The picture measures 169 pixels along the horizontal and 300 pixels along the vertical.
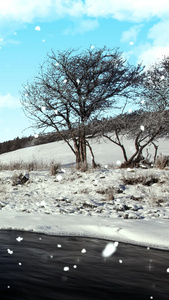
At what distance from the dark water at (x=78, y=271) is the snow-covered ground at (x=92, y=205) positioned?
2.18 feet

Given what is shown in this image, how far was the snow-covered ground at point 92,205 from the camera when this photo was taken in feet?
20.3

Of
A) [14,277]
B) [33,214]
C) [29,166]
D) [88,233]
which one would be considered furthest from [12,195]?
[14,277]

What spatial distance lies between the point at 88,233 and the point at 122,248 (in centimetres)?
106

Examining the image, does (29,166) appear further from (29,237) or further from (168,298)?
(168,298)

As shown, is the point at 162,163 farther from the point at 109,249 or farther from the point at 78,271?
the point at 78,271

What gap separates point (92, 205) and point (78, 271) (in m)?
5.41

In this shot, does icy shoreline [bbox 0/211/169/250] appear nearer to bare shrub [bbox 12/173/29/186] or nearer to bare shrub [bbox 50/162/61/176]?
bare shrub [bbox 12/173/29/186]

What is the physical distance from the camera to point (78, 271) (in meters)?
4.02

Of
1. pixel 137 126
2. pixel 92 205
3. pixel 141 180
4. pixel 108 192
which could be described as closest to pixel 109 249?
pixel 92 205

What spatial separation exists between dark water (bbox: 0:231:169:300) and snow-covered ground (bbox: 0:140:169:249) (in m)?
0.66

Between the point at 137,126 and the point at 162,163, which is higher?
Answer: the point at 137,126

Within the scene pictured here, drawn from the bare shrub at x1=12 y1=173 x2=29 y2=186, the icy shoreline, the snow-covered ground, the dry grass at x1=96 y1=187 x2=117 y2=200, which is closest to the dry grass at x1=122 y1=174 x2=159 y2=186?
the snow-covered ground

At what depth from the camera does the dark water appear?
333 cm

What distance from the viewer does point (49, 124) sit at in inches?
736
